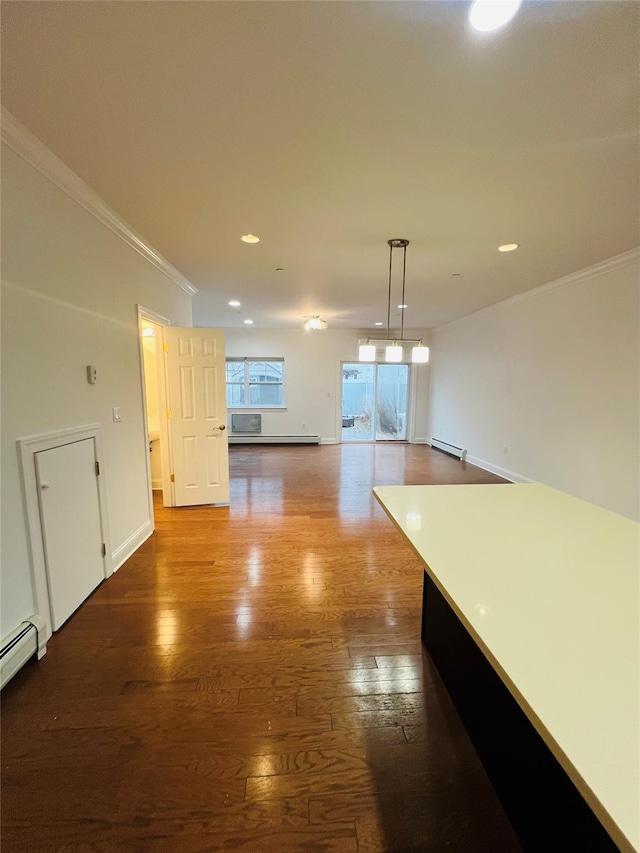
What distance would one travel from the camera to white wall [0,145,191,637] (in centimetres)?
165

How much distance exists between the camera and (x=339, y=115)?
1.52 metres

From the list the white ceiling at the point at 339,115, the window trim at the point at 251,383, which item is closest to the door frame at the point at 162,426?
the white ceiling at the point at 339,115

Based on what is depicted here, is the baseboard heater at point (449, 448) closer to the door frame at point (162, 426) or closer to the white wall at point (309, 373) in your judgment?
the white wall at point (309, 373)

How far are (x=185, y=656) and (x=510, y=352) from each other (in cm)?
514

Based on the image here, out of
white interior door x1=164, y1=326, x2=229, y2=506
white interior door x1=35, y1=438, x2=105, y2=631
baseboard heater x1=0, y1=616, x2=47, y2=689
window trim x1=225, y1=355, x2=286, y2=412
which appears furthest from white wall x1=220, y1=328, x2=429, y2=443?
baseboard heater x1=0, y1=616, x2=47, y2=689

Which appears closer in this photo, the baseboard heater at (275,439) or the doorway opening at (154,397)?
the doorway opening at (154,397)

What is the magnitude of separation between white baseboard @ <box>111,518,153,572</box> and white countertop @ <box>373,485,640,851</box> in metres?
2.21

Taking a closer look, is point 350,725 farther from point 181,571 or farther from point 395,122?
point 395,122

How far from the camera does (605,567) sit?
1.07 metres

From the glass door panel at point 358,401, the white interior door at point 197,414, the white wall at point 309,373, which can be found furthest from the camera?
the glass door panel at point 358,401

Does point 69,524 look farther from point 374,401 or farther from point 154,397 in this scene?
point 374,401

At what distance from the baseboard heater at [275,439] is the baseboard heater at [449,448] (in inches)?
101

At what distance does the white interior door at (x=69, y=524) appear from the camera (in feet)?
6.21

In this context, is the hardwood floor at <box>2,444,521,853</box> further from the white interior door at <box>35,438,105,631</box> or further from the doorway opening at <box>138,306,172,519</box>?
the doorway opening at <box>138,306,172,519</box>
